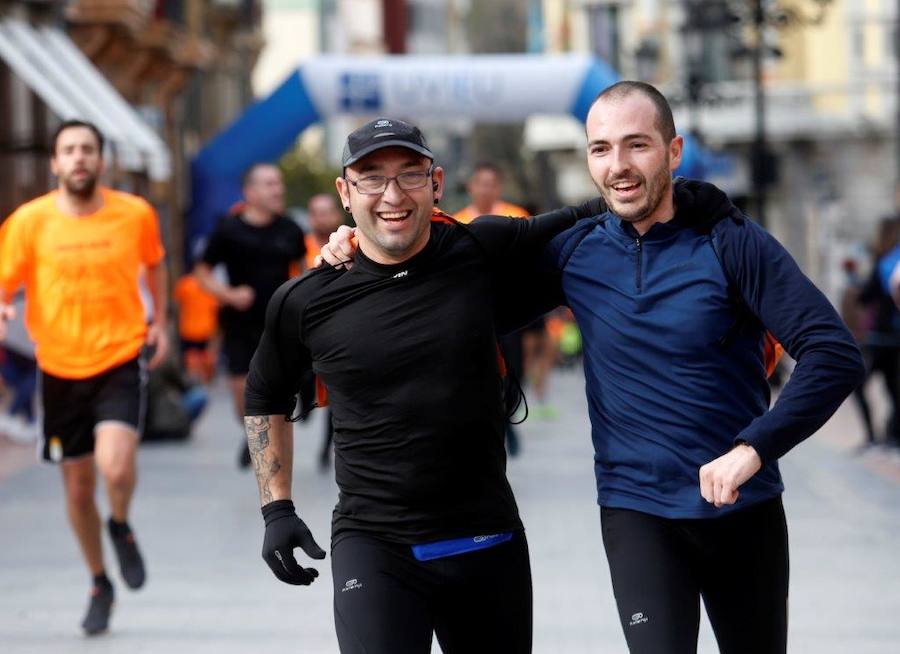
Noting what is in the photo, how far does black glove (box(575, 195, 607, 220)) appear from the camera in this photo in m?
5.27

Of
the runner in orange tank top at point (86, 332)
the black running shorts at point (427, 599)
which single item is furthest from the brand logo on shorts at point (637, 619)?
the runner in orange tank top at point (86, 332)

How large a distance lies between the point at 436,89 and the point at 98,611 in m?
15.8

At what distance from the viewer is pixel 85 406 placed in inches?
331

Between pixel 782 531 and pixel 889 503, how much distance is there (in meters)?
7.96

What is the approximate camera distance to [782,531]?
4844 mm

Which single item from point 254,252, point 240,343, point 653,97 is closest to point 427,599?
point 653,97

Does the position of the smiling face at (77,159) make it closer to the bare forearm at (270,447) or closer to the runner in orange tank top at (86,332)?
the runner in orange tank top at (86,332)

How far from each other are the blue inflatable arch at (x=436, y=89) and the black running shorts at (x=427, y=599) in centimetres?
1860

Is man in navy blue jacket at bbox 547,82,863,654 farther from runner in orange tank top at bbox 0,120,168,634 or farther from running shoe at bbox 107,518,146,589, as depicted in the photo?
running shoe at bbox 107,518,146,589

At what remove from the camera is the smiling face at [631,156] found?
482cm

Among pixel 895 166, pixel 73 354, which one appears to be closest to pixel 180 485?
pixel 73 354

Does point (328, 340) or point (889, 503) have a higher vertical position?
point (328, 340)

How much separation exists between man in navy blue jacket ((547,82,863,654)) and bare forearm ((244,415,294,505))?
783 millimetres

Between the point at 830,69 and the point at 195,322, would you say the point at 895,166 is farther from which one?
the point at 195,322
